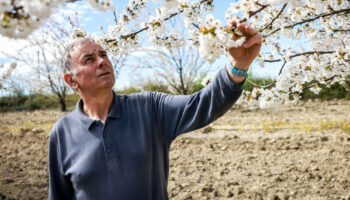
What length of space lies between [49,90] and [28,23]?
13945 mm

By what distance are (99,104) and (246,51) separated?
1.08 meters

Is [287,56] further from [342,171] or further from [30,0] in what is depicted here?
[30,0]

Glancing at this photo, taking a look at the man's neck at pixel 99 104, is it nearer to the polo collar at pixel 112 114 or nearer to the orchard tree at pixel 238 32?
the polo collar at pixel 112 114

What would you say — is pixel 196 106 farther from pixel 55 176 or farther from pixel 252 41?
pixel 55 176

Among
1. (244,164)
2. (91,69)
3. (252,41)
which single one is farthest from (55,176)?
(244,164)

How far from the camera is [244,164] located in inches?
156

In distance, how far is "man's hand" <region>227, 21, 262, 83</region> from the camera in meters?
1.11

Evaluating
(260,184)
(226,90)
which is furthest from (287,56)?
(226,90)

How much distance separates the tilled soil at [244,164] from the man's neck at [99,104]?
5.51 ft

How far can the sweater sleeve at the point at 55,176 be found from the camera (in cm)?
194

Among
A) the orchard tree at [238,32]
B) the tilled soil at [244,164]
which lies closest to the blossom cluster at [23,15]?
the orchard tree at [238,32]

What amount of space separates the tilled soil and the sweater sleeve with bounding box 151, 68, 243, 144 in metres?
1.69

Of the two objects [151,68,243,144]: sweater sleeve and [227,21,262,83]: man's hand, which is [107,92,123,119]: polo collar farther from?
[227,21,262,83]: man's hand

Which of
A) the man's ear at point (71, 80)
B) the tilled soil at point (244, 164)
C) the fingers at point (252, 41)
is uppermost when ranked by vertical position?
the fingers at point (252, 41)
